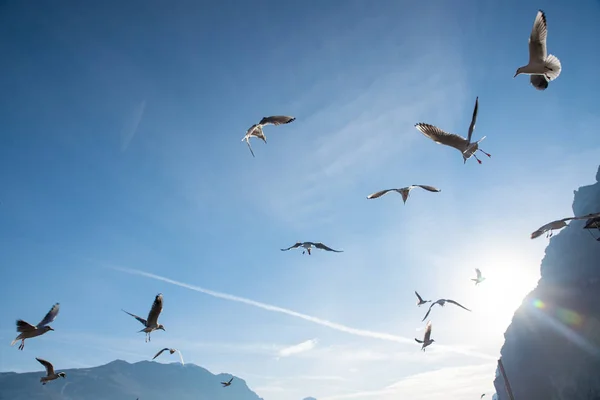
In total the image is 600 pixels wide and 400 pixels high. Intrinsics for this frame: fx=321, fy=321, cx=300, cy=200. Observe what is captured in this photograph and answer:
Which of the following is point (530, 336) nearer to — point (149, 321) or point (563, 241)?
point (563, 241)

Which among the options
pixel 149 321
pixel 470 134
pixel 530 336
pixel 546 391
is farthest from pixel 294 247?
pixel 530 336

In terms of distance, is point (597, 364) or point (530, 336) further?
point (530, 336)

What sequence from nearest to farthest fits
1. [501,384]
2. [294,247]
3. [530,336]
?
[294,247], [530,336], [501,384]

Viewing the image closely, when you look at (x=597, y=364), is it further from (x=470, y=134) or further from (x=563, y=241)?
(x=470, y=134)

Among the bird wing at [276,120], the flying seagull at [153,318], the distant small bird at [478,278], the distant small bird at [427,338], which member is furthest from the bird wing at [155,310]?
the distant small bird at [478,278]

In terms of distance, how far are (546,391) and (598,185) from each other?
71117mm

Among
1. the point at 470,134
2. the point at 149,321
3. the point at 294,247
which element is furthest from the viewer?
the point at 294,247

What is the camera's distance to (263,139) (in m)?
13.0

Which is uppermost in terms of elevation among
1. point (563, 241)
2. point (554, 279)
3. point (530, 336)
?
point (563, 241)

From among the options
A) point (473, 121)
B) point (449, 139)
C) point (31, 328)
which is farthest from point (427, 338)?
point (31, 328)

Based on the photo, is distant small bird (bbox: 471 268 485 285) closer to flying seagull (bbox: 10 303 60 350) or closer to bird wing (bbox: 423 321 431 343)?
bird wing (bbox: 423 321 431 343)

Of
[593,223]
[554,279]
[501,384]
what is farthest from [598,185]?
[593,223]

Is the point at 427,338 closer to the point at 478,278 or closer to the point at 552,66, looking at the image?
the point at 478,278

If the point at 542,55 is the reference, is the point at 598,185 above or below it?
above
